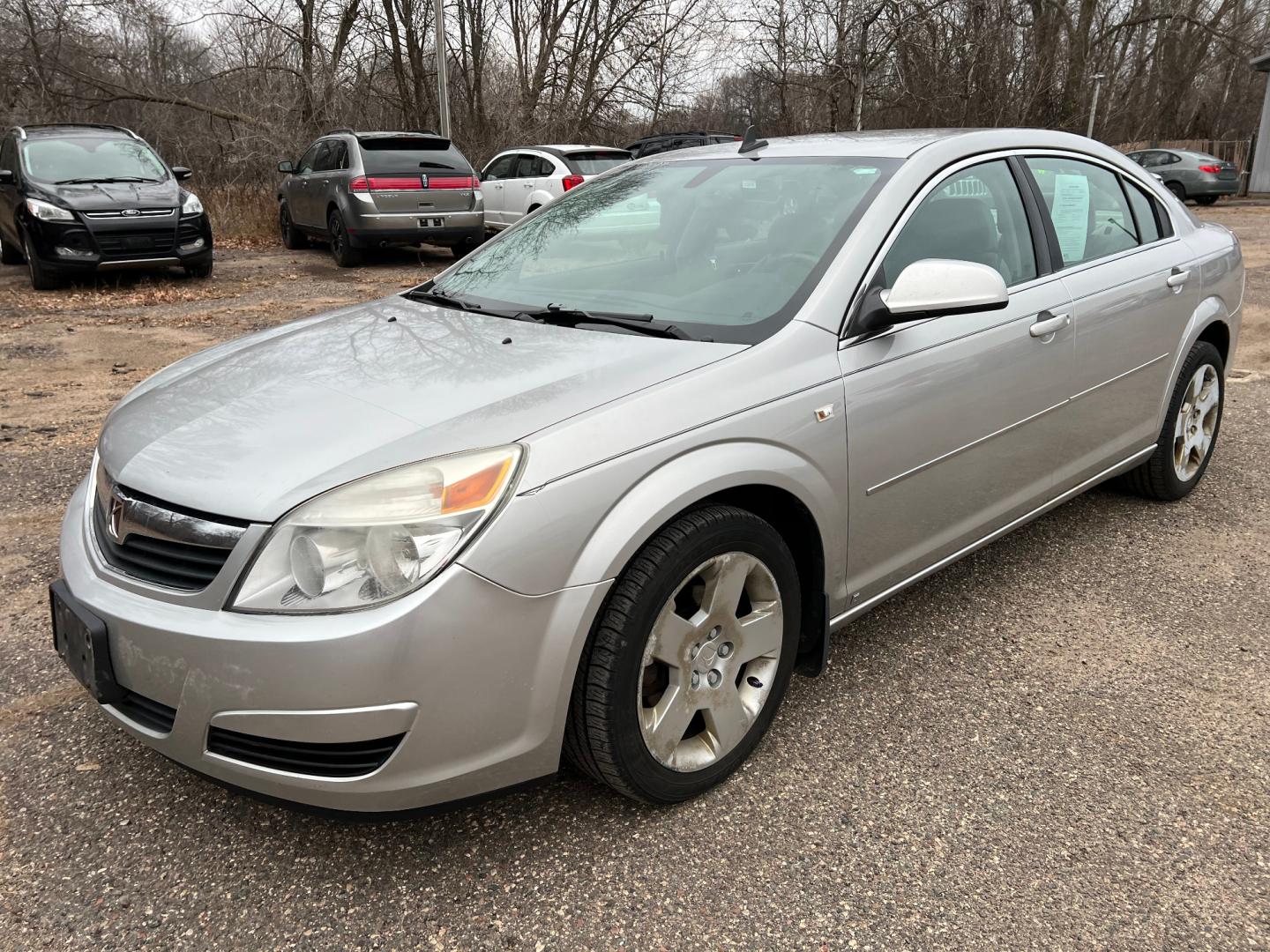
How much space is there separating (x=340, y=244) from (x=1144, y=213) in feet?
35.9

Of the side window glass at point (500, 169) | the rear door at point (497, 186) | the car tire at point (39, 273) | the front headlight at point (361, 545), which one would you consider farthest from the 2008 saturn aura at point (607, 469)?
the side window glass at point (500, 169)

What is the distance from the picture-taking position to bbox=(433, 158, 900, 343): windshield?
2.66 meters

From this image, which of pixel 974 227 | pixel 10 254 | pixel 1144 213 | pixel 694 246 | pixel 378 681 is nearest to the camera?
pixel 378 681

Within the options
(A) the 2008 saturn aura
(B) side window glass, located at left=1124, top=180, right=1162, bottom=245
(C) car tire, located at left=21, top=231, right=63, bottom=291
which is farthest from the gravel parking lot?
(C) car tire, located at left=21, top=231, right=63, bottom=291

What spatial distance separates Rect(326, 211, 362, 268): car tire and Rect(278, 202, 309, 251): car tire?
1944 mm

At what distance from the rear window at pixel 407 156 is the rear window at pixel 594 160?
5.07 ft

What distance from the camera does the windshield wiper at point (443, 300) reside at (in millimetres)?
3039

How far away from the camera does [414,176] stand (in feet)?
39.4

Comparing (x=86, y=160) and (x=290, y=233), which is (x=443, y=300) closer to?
(x=86, y=160)

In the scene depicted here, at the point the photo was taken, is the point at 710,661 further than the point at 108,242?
No

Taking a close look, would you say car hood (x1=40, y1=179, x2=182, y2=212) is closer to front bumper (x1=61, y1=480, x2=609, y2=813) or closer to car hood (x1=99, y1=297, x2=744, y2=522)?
car hood (x1=99, y1=297, x2=744, y2=522)

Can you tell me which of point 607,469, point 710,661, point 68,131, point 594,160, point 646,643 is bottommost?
point 710,661

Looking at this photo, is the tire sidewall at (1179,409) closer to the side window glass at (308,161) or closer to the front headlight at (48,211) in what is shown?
the front headlight at (48,211)

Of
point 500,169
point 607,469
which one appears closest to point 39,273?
point 500,169
